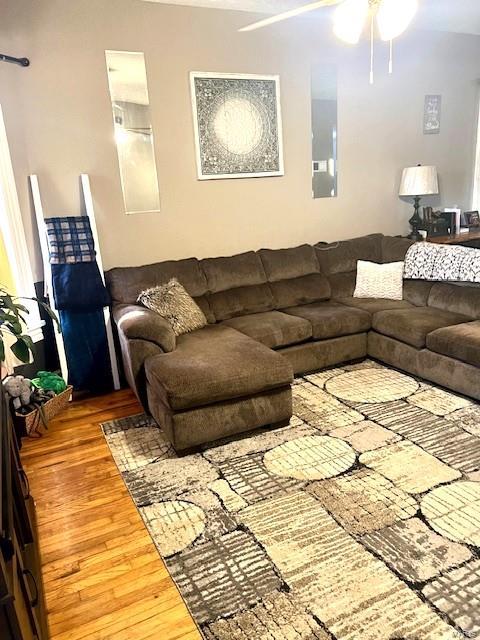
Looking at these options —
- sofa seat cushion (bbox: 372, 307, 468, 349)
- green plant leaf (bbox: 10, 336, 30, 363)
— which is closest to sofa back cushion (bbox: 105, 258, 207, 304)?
green plant leaf (bbox: 10, 336, 30, 363)

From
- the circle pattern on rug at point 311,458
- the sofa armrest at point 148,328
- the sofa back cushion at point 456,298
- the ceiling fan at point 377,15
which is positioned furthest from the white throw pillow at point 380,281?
the ceiling fan at point 377,15

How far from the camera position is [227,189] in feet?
13.4

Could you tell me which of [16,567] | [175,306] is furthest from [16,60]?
[16,567]

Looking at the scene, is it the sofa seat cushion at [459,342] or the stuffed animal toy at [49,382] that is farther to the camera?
the stuffed animal toy at [49,382]

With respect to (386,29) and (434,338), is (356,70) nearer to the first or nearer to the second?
(386,29)

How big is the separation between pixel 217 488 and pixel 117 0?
338cm

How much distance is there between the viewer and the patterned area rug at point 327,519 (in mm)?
1633

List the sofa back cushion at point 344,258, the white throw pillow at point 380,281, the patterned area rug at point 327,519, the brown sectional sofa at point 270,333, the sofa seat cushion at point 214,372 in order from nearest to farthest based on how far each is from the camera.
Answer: the patterned area rug at point 327,519
the sofa seat cushion at point 214,372
the brown sectional sofa at point 270,333
the white throw pillow at point 380,281
the sofa back cushion at point 344,258

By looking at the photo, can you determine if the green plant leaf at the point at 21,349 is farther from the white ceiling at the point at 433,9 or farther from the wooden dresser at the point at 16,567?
the white ceiling at the point at 433,9

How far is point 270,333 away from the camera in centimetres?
345

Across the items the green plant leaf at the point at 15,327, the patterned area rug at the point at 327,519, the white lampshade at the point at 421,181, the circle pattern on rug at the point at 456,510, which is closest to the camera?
the patterned area rug at the point at 327,519

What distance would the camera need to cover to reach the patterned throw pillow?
130 inches

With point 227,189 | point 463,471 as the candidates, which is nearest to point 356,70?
point 227,189

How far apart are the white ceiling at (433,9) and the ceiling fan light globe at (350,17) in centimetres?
159
